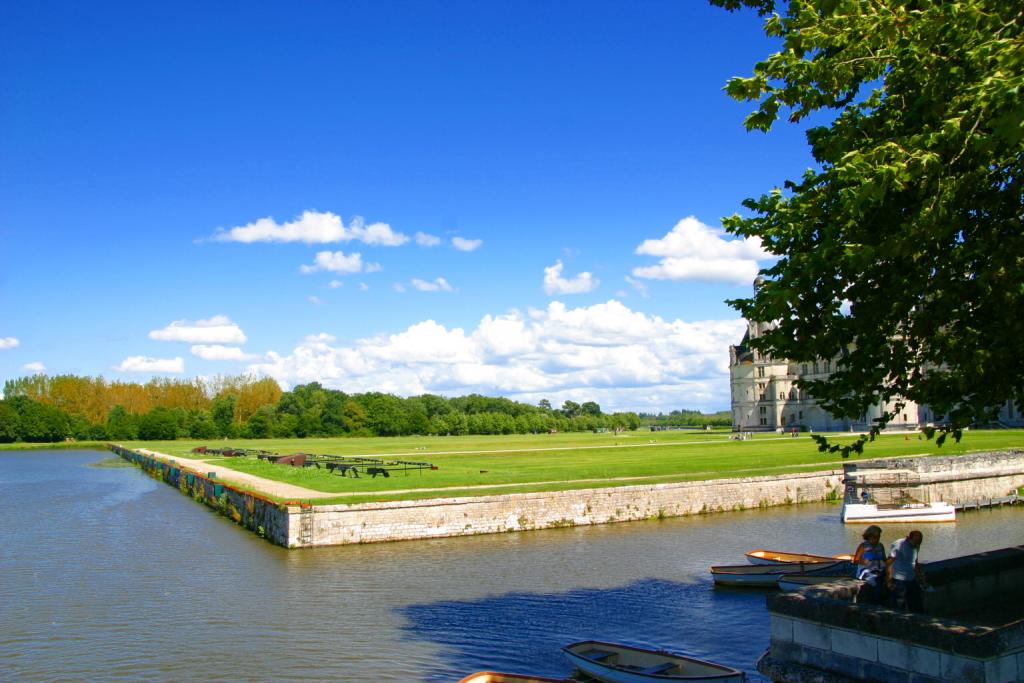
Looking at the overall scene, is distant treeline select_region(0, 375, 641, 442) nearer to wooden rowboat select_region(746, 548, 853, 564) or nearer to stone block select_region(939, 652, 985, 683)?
wooden rowboat select_region(746, 548, 853, 564)

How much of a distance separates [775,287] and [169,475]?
6359cm

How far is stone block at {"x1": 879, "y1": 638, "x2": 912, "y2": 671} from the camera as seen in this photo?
10.9 meters

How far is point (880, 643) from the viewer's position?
11172mm

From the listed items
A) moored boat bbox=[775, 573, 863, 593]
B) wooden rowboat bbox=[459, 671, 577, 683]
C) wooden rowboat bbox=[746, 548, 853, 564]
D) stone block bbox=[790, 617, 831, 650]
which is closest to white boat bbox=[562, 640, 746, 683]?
wooden rowboat bbox=[459, 671, 577, 683]

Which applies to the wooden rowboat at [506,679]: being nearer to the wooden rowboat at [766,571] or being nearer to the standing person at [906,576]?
the standing person at [906,576]

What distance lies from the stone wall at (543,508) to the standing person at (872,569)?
22683 mm

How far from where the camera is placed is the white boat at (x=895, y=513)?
36.6m

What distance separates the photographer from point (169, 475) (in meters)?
64.9

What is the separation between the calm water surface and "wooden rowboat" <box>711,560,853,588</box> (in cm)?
50

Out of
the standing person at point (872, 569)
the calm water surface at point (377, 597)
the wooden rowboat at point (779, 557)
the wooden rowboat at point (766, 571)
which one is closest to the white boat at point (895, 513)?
the calm water surface at point (377, 597)

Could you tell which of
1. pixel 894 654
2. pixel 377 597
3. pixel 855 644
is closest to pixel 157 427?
pixel 377 597

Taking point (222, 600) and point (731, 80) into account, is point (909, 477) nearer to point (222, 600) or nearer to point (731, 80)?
point (222, 600)

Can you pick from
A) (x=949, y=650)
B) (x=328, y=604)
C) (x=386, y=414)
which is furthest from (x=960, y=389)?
(x=386, y=414)

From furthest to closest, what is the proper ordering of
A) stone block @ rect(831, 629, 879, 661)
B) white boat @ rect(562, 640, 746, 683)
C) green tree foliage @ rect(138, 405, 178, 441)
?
green tree foliage @ rect(138, 405, 178, 441) < white boat @ rect(562, 640, 746, 683) < stone block @ rect(831, 629, 879, 661)
